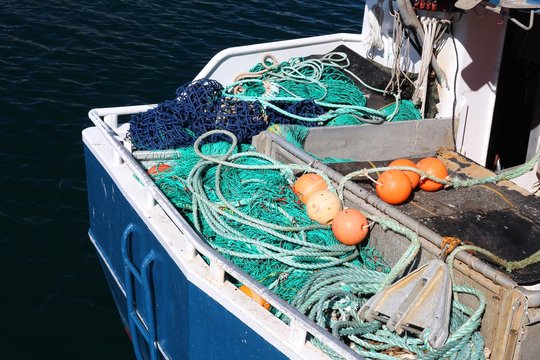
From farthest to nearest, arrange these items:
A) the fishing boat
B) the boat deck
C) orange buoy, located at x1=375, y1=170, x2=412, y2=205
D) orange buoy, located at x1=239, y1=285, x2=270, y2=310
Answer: orange buoy, located at x1=375, y1=170, x2=412, y2=205, the boat deck, orange buoy, located at x1=239, y1=285, x2=270, y2=310, the fishing boat

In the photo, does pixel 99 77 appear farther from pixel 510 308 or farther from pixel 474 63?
pixel 510 308

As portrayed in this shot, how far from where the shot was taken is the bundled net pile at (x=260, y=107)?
19.8 feet

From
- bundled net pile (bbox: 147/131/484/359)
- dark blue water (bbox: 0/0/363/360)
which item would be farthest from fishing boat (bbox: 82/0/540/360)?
dark blue water (bbox: 0/0/363/360)

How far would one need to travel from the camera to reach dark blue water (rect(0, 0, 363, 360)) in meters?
7.00

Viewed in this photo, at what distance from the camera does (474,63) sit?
21.2 feet

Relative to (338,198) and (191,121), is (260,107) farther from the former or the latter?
(338,198)

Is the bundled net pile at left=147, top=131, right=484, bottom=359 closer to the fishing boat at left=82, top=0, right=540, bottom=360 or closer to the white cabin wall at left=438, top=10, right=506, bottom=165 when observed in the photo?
the fishing boat at left=82, top=0, right=540, bottom=360

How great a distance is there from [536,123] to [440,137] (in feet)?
3.74

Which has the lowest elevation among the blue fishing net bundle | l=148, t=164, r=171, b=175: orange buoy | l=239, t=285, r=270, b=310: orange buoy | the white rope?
l=239, t=285, r=270, b=310: orange buoy

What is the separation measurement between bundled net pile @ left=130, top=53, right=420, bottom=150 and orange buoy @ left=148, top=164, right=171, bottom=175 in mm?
271

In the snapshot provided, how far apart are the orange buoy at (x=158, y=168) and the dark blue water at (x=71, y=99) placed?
1.88 meters

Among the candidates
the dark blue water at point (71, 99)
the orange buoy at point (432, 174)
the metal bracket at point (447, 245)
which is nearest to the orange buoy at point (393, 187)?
the orange buoy at point (432, 174)

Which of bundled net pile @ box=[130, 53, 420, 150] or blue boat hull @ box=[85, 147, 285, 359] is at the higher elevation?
bundled net pile @ box=[130, 53, 420, 150]

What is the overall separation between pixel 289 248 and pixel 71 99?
21.2 ft
